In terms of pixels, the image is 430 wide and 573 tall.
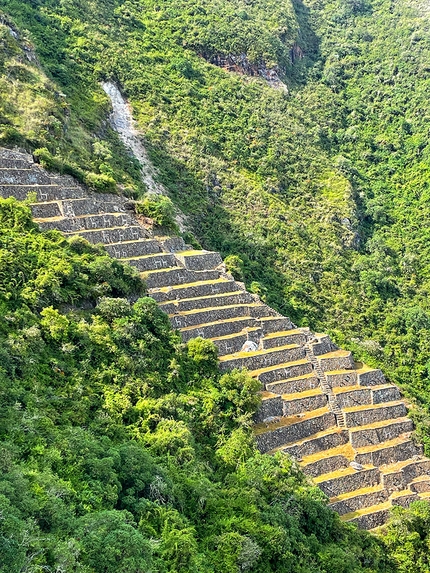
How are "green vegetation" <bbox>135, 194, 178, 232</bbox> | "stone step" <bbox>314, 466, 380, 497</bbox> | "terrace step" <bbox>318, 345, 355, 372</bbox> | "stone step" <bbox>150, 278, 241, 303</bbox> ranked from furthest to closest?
"green vegetation" <bbox>135, 194, 178, 232</bbox> < "terrace step" <bbox>318, 345, 355, 372</bbox> < "stone step" <bbox>150, 278, 241, 303</bbox> < "stone step" <bbox>314, 466, 380, 497</bbox>

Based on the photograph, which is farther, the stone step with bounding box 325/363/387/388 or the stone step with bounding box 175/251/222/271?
the stone step with bounding box 175/251/222/271

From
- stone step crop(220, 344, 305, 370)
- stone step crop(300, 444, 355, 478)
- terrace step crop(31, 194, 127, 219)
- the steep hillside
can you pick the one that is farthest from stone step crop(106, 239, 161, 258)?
stone step crop(300, 444, 355, 478)

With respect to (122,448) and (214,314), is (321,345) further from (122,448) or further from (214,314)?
(122,448)

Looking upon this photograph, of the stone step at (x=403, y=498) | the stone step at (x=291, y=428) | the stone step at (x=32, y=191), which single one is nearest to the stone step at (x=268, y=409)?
the stone step at (x=291, y=428)

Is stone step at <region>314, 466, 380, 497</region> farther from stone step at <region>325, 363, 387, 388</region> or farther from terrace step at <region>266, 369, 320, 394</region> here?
stone step at <region>325, 363, 387, 388</region>

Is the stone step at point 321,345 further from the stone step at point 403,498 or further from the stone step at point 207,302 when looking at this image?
the stone step at point 403,498

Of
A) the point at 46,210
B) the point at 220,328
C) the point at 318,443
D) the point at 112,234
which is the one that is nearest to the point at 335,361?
the point at 318,443
